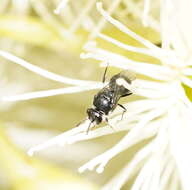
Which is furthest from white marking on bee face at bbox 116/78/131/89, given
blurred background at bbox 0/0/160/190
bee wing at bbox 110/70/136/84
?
blurred background at bbox 0/0/160/190

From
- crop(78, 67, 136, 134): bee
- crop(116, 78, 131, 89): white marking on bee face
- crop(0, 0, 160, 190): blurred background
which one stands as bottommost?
crop(116, 78, 131, 89): white marking on bee face

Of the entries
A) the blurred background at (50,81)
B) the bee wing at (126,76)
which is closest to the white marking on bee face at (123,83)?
the bee wing at (126,76)

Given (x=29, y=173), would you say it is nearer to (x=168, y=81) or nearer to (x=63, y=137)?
(x=63, y=137)

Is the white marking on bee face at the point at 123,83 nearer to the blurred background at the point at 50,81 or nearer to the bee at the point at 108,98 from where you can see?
the bee at the point at 108,98

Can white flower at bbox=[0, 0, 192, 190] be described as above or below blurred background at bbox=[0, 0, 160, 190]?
below

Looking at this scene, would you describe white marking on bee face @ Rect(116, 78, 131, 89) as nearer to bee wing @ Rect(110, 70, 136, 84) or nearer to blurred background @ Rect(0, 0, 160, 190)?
bee wing @ Rect(110, 70, 136, 84)

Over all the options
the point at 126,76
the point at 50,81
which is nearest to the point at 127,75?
the point at 126,76

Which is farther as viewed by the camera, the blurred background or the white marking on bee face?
the blurred background
